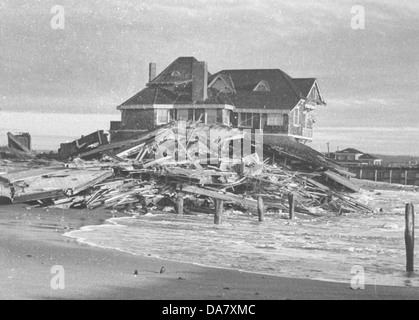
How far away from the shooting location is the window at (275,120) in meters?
55.4

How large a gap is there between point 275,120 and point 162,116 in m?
9.38

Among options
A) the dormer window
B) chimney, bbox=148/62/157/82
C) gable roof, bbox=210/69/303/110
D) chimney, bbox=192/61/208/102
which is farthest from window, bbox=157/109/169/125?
the dormer window

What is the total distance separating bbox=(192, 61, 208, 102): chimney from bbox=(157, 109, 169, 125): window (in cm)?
254

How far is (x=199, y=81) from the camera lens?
173ft

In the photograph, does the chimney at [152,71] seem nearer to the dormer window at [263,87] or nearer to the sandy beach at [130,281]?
the dormer window at [263,87]

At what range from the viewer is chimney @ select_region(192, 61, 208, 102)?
52781mm

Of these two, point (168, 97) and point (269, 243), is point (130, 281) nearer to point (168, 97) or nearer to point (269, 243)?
point (269, 243)

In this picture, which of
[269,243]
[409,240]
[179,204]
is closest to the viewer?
[409,240]

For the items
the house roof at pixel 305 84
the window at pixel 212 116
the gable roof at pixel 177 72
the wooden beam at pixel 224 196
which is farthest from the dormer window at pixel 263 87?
the wooden beam at pixel 224 196

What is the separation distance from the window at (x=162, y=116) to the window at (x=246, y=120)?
6166 mm

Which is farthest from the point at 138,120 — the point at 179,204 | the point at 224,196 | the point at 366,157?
the point at 366,157

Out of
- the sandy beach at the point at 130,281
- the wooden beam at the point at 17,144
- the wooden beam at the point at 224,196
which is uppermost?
the wooden beam at the point at 17,144

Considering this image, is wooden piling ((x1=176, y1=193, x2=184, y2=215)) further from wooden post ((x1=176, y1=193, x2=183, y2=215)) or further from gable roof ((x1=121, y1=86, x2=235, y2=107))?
gable roof ((x1=121, y1=86, x2=235, y2=107))

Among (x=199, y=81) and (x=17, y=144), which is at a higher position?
(x=199, y=81)
